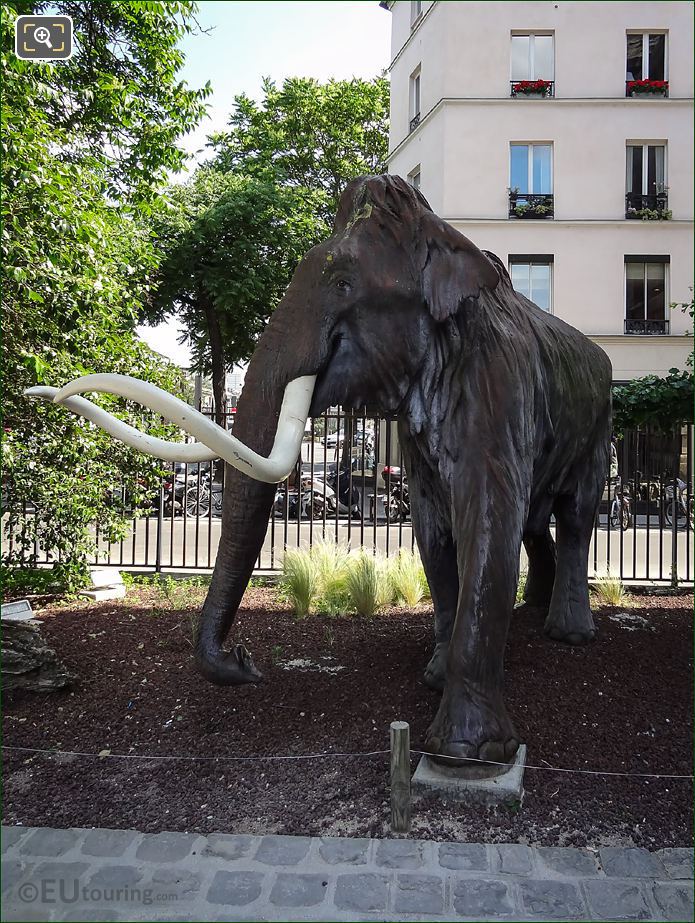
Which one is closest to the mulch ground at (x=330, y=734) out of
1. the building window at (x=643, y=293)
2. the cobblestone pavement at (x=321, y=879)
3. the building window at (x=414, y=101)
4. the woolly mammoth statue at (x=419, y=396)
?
the cobblestone pavement at (x=321, y=879)

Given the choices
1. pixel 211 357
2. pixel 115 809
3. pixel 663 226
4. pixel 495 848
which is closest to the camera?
pixel 495 848

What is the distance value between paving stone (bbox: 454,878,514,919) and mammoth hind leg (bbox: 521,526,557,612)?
125 inches

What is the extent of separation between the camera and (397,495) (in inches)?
432

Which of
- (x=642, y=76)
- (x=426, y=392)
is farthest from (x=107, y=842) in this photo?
(x=642, y=76)

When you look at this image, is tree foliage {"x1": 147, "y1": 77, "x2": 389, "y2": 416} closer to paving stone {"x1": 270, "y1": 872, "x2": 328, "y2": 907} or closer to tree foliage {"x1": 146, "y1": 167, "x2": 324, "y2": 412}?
tree foliage {"x1": 146, "y1": 167, "x2": 324, "y2": 412}

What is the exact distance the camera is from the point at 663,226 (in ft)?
43.9

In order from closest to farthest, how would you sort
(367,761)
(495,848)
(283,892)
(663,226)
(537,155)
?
(283,892)
(495,848)
(367,761)
(663,226)
(537,155)

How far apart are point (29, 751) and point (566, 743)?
8.20 ft

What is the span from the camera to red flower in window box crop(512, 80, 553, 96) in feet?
45.2

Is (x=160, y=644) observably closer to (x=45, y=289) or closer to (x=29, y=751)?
(x=29, y=751)

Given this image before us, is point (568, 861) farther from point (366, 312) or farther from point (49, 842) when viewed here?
point (366, 312)

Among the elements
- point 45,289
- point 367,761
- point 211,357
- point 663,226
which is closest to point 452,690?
point 367,761

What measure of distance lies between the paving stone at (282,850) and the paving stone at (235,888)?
10 centimetres

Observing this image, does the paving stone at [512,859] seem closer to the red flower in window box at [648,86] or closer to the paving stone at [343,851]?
the paving stone at [343,851]
